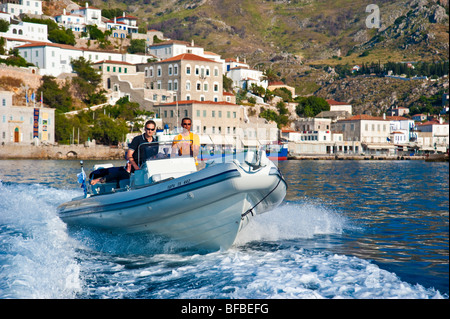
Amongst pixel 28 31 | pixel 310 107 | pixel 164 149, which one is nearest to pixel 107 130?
pixel 28 31

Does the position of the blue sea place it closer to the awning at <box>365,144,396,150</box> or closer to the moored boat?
the moored boat

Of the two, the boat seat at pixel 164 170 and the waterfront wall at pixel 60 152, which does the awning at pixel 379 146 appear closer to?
the waterfront wall at pixel 60 152

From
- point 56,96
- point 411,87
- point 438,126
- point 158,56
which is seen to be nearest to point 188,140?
point 56,96

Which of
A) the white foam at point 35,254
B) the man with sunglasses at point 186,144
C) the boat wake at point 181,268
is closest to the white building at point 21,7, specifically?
the white foam at point 35,254

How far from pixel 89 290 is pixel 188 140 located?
13.5 ft

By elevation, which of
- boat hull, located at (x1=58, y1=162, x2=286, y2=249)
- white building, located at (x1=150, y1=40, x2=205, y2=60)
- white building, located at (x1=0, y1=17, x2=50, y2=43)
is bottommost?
boat hull, located at (x1=58, y1=162, x2=286, y2=249)

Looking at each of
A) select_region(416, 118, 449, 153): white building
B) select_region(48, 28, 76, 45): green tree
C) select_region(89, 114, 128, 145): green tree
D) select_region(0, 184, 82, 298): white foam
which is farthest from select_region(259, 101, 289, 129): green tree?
select_region(0, 184, 82, 298): white foam

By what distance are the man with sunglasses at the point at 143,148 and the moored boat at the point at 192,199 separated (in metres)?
0.24

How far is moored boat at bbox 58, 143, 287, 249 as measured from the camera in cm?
964

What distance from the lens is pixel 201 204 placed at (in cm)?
982

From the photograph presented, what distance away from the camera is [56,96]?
74.1 meters

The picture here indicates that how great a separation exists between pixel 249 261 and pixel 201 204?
53.0 inches

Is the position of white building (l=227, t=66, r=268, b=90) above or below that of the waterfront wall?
above

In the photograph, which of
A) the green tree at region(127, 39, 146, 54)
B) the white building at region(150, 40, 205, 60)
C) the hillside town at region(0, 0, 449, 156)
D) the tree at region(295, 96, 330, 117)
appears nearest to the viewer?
the hillside town at region(0, 0, 449, 156)
